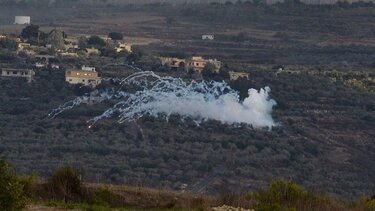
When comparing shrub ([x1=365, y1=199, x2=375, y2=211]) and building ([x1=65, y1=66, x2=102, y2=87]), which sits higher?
shrub ([x1=365, y1=199, x2=375, y2=211])

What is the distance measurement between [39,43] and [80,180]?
30.3m

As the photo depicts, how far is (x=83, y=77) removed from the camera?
4169 cm

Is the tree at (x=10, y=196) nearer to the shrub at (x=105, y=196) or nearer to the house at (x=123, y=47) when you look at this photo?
the shrub at (x=105, y=196)

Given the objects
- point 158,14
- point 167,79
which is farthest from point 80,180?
point 158,14

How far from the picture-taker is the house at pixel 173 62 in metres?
45.5

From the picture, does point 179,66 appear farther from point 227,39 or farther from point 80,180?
point 80,180

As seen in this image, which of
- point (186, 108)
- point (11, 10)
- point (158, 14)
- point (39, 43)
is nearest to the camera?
point (186, 108)

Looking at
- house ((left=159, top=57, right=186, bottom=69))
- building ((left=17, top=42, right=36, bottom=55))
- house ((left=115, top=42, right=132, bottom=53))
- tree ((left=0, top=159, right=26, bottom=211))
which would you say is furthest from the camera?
house ((left=115, top=42, right=132, bottom=53))

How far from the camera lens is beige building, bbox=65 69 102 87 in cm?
4120

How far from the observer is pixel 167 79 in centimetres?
4225

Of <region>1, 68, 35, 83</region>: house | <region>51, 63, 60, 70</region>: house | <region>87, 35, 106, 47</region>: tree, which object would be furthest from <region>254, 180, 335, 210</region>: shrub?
<region>87, 35, 106, 47</region>: tree

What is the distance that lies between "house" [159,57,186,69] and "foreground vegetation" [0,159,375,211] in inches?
985

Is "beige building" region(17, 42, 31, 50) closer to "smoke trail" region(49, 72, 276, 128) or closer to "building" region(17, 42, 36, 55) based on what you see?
"building" region(17, 42, 36, 55)

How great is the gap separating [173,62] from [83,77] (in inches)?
214
